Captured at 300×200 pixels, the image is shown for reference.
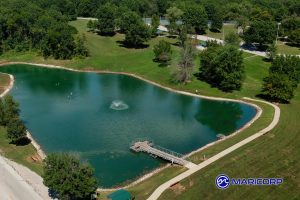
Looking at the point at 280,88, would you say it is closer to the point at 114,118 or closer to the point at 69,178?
the point at 114,118

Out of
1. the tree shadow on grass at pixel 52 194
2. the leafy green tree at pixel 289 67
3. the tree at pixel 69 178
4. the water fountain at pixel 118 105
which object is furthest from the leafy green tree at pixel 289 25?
the tree shadow on grass at pixel 52 194

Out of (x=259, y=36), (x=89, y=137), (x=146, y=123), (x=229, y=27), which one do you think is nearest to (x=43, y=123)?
(x=89, y=137)

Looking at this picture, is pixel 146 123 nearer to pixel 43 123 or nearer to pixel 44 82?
pixel 43 123

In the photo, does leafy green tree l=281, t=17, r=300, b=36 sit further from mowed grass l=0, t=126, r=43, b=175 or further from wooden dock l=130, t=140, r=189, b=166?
mowed grass l=0, t=126, r=43, b=175

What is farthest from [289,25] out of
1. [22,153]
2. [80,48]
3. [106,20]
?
[22,153]

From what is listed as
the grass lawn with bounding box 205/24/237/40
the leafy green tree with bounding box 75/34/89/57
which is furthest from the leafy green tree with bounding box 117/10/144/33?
the grass lawn with bounding box 205/24/237/40
